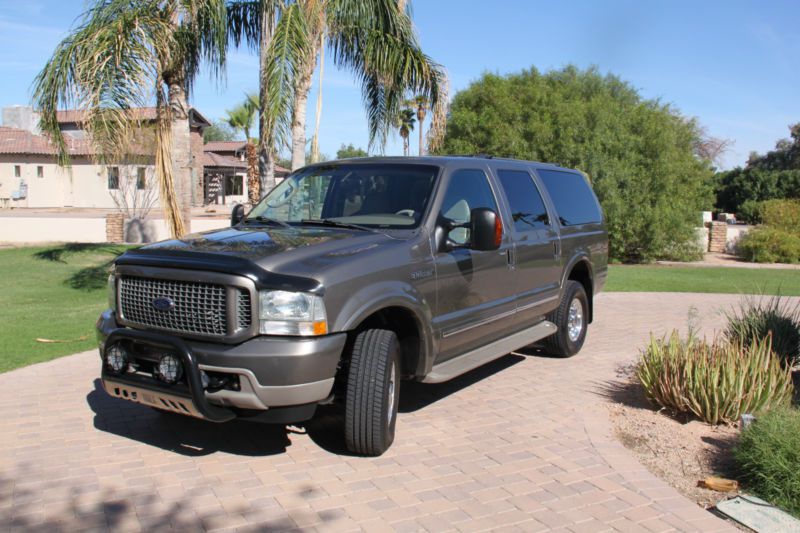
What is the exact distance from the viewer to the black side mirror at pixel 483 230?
5.38 m

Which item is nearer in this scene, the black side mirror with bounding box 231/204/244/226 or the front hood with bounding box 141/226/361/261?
the front hood with bounding box 141/226/361/261

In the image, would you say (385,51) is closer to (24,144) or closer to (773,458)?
(773,458)

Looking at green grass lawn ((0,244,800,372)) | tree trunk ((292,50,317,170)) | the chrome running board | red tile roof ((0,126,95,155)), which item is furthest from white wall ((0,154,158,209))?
the chrome running board

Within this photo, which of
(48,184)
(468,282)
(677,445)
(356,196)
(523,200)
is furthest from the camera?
(48,184)

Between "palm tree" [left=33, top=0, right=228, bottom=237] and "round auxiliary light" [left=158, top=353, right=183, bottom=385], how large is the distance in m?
→ 6.45

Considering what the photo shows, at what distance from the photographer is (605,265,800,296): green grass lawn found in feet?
48.6

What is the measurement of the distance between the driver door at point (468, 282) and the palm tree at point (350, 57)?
5.23m

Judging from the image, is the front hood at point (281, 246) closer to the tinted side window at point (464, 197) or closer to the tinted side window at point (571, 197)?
the tinted side window at point (464, 197)

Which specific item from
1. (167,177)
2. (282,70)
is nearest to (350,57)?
(282,70)

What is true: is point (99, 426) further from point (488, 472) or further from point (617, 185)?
point (617, 185)

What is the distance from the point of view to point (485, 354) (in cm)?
617

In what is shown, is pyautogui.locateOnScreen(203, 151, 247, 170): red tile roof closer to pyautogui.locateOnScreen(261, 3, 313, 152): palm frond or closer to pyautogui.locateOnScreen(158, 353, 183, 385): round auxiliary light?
pyautogui.locateOnScreen(261, 3, 313, 152): palm frond

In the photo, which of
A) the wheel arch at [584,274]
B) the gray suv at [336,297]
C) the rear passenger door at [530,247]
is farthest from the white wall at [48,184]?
the gray suv at [336,297]

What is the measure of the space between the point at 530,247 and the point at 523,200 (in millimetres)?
511
